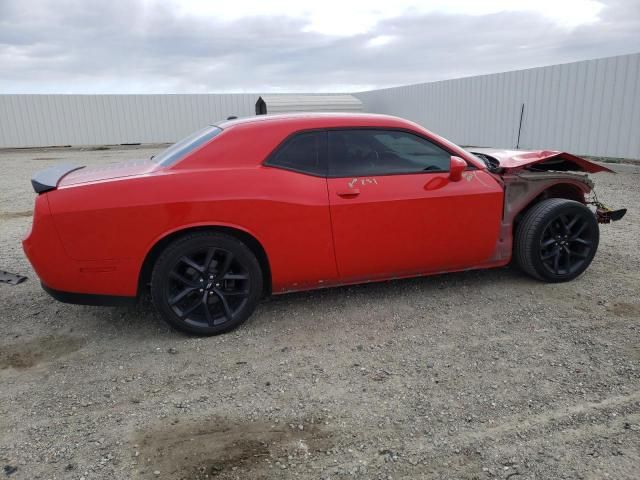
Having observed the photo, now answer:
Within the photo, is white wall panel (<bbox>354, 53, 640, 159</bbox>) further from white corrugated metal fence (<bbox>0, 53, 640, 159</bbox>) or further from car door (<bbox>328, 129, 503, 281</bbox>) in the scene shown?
car door (<bbox>328, 129, 503, 281</bbox>)

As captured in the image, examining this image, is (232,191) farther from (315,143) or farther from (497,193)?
(497,193)

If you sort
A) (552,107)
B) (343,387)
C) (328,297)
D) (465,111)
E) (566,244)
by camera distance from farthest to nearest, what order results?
1. (465,111)
2. (552,107)
3. (566,244)
4. (328,297)
5. (343,387)

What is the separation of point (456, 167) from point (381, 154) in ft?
1.90

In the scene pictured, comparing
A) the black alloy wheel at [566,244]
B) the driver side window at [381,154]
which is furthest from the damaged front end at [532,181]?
the driver side window at [381,154]

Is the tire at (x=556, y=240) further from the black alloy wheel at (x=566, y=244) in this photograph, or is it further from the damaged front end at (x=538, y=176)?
the damaged front end at (x=538, y=176)

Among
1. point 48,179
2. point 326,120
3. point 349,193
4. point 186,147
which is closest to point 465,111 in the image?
point 326,120

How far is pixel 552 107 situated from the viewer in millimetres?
13164

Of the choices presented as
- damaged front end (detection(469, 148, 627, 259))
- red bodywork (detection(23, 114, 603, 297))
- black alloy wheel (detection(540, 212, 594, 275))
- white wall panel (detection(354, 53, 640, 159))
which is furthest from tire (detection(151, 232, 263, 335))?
white wall panel (detection(354, 53, 640, 159))

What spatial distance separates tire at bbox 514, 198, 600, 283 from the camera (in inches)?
163

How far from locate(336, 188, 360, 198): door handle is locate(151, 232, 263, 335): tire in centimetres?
78

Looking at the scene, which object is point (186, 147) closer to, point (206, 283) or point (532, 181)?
point (206, 283)

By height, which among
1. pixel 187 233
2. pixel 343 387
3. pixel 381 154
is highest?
pixel 381 154

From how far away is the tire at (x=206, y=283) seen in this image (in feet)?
10.9

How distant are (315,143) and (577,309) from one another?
2407mm
